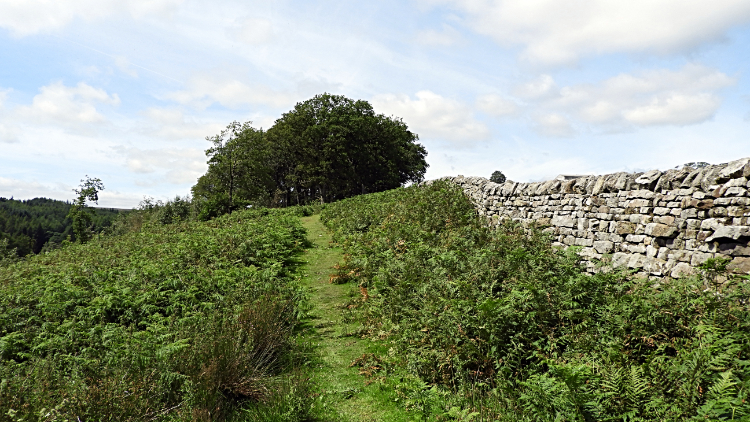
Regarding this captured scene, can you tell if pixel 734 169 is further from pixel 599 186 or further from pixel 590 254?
pixel 590 254

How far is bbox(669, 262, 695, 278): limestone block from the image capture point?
6469 mm

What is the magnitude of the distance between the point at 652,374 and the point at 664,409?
540mm

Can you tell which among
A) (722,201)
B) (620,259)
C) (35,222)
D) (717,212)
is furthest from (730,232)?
(35,222)

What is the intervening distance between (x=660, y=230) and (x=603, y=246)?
4.43 feet

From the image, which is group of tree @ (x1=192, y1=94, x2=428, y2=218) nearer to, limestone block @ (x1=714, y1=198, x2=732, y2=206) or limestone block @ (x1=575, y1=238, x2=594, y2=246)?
limestone block @ (x1=575, y1=238, x2=594, y2=246)

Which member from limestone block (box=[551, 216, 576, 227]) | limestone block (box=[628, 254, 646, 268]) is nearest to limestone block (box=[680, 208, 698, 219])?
limestone block (box=[628, 254, 646, 268])

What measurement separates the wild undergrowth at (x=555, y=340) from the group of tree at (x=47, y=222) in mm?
29468

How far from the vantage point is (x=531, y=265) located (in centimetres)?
714

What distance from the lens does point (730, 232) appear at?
238 inches

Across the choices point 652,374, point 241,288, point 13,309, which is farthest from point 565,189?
point 13,309

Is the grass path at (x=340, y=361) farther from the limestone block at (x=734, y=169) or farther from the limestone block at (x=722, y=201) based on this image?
the limestone block at (x=734, y=169)

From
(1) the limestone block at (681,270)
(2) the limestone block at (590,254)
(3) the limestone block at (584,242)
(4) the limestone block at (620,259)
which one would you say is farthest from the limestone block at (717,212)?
(3) the limestone block at (584,242)

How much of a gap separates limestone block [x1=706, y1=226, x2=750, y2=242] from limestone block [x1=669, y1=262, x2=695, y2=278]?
0.55 meters

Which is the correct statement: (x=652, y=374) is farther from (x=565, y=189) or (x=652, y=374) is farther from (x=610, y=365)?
(x=565, y=189)
